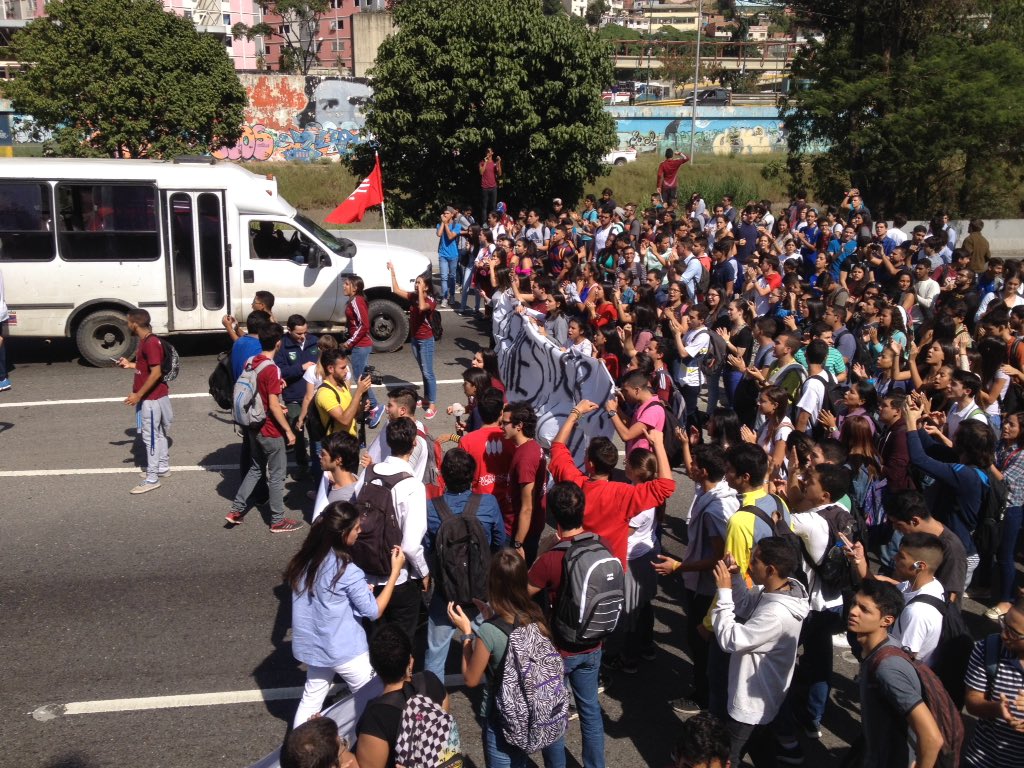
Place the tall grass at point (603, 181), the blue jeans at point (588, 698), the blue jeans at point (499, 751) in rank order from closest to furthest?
the blue jeans at point (499, 751) < the blue jeans at point (588, 698) < the tall grass at point (603, 181)

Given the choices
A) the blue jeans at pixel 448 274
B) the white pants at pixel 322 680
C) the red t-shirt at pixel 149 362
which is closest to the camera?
the white pants at pixel 322 680

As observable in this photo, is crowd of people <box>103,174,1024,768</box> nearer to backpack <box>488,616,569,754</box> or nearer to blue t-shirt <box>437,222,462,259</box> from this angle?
backpack <box>488,616,569,754</box>

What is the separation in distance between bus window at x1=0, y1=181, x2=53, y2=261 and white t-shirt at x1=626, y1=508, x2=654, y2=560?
1024cm

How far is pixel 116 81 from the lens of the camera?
28.0m

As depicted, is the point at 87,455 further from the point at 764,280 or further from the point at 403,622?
the point at 764,280

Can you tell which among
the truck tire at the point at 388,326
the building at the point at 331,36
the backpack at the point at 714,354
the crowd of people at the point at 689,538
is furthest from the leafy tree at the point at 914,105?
the building at the point at 331,36

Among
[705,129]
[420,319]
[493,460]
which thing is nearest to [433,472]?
[493,460]

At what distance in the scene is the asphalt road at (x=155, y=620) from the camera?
18.2ft

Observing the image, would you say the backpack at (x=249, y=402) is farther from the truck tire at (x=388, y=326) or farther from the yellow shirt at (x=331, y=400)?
the truck tire at (x=388, y=326)

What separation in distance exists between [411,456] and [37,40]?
2668cm

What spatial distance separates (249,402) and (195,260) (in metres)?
6.26

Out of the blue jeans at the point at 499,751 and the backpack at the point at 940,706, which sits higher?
the backpack at the point at 940,706

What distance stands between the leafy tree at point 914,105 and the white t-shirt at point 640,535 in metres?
20.8

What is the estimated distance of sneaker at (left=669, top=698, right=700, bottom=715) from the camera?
5809 mm
